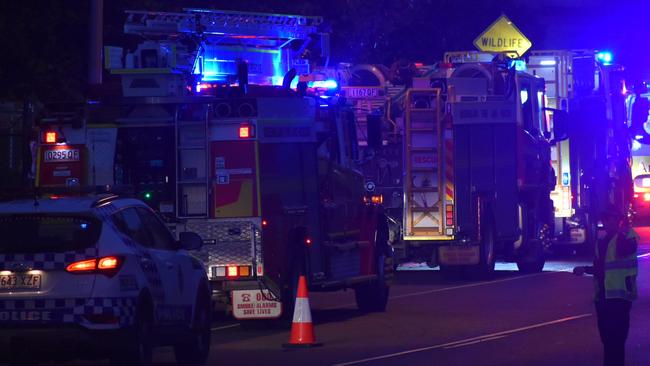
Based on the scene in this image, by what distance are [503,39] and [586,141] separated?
130 inches

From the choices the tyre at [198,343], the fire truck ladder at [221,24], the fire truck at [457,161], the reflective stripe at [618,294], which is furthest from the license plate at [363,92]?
the reflective stripe at [618,294]

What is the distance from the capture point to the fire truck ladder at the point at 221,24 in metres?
20.0

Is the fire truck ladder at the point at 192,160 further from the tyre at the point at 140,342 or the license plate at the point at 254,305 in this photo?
the tyre at the point at 140,342

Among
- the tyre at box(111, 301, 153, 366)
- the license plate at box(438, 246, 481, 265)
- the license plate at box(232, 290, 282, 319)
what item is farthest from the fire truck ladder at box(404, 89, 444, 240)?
the tyre at box(111, 301, 153, 366)

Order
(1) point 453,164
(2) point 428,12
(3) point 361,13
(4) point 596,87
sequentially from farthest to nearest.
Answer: (2) point 428,12 < (3) point 361,13 < (4) point 596,87 < (1) point 453,164

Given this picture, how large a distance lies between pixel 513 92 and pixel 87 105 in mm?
10316

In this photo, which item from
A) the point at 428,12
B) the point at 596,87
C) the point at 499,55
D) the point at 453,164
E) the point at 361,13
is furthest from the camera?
the point at 428,12

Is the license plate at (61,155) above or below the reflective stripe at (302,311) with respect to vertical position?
above

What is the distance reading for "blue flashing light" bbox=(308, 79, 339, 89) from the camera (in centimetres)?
2003

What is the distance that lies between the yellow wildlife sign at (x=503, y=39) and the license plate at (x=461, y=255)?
8751 mm

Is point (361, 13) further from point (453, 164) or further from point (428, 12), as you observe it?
point (453, 164)

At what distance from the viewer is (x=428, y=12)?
148 feet

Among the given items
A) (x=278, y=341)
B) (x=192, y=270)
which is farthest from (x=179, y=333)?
(x=278, y=341)

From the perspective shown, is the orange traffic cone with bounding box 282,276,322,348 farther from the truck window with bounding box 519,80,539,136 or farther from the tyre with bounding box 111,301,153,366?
the truck window with bounding box 519,80,539,136
